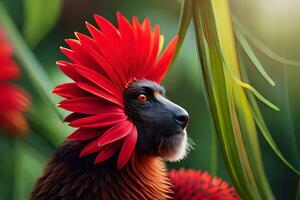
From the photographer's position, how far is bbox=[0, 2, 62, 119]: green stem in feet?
4.92

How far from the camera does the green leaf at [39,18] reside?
153cm

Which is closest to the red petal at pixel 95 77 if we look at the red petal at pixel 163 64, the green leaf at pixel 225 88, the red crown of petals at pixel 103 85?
the red crown of petals at pixel 103 85

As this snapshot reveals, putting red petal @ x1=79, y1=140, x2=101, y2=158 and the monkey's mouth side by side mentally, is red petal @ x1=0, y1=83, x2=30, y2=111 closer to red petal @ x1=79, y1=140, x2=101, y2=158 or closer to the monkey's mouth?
red petal @ x1=79, y1=140, x2=101, y2=158

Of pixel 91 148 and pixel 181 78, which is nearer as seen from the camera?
pixel 91 148

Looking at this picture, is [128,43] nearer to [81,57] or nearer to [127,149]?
[81,57]

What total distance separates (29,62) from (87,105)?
6.8 inches

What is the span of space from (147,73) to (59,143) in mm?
233

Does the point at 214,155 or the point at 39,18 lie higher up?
the point at 39,18

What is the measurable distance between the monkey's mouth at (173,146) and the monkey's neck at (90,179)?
3cm

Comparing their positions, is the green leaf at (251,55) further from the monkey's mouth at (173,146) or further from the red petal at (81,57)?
the red petal at (81,57)

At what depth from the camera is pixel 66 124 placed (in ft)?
4.89

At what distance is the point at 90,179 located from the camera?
1.46 m

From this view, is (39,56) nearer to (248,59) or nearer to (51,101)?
(51,101)

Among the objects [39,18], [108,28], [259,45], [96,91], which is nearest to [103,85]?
[96,91]
